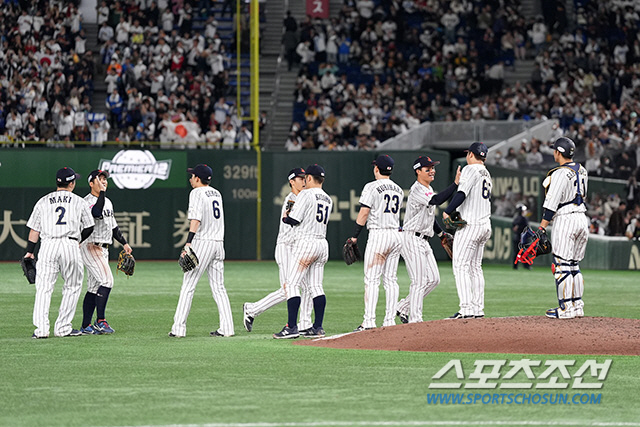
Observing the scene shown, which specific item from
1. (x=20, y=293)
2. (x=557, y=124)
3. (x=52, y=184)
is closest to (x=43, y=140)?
(x=52, y=184)

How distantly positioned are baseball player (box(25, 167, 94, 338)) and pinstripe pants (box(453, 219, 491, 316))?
4.37 m

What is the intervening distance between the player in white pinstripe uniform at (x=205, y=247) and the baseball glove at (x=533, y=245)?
11.1 feet

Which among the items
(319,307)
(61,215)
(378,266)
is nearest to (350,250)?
(378,266)

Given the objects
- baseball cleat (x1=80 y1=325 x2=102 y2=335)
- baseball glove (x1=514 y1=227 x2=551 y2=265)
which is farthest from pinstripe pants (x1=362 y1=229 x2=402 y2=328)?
baseball cleat (x1=80 y1=325 x2=102 y2=335)

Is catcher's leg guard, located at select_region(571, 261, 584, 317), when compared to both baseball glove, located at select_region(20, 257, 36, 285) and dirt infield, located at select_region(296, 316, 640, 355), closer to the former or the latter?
dirt infield, located at select_region(296, 316, 640, 355)

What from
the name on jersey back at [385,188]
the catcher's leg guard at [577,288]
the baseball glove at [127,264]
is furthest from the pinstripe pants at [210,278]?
the catcher's leg guard at [577,288]

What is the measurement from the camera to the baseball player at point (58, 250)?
12234 millimetres

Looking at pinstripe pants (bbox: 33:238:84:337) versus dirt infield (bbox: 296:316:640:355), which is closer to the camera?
dirt infield (bbox: 296:316:640:355)

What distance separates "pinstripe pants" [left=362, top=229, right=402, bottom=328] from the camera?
41.0 ft

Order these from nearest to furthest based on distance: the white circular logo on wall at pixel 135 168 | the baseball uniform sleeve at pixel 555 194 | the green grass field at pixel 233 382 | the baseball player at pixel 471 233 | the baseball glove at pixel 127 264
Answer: the green grass field at pixel 233 382 < the baseball uniform sleeve at pixel 555 194 < the baseball player at pixel 471 233 < the baseball glove at pixel 127 264 < the white circular logo on wall at pixel 135 168

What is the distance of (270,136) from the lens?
32.5m

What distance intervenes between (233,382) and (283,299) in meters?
4.07

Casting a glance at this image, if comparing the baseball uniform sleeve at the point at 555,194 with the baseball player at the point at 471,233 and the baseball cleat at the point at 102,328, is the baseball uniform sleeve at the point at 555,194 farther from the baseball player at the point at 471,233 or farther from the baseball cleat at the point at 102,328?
the baseball cleat at the point at 102,328

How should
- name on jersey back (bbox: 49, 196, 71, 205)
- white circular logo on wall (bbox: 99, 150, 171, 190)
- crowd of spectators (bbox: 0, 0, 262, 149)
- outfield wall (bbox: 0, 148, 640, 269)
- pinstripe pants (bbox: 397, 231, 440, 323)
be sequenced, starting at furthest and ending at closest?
crowd of spectators (bbox: 0, 0, 262, 149) → white circular logo on wall (bbox: 99, 150, 171, 190) → outfield wall (bbox: 0, 148, 640, 269) → pinstripe pants (bbox: 397, 231, 440, 323) → name on jersey back (bbox: 49, 196, 71, 205)
